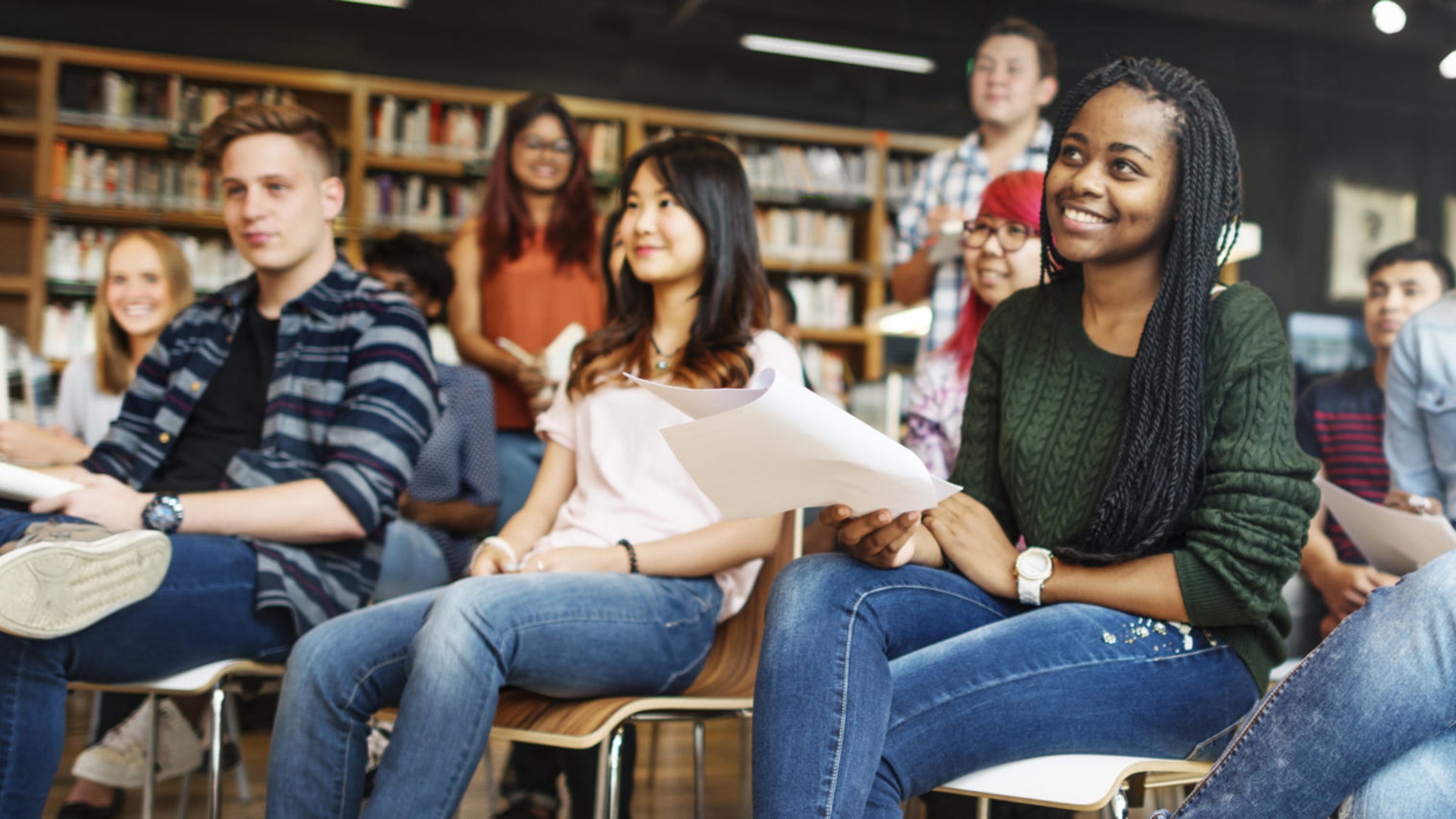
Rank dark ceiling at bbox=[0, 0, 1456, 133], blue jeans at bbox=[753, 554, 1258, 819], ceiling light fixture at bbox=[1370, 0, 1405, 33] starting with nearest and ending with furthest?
blue jeans at bbox=[753, 554, 1258, 819] → ceiling light fixture at bbox=[1370, 0, 1405, 33] → dark ceiling at bbox=[0, 0, 1456, 133]

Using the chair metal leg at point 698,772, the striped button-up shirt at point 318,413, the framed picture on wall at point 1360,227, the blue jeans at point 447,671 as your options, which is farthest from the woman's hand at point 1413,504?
the framed picture on wall at point 1360,227

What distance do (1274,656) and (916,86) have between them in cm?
745

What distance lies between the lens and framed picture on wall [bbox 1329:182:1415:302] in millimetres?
8344

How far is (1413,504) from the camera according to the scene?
1.78 m

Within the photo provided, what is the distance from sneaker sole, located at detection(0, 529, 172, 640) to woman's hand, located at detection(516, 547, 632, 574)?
51cm

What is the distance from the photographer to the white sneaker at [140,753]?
2336 millimetres

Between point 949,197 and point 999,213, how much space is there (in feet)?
2.87

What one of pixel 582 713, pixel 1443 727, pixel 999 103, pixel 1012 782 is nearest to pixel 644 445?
pixel 582 713

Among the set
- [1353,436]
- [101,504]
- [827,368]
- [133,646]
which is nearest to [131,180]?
[827,368]

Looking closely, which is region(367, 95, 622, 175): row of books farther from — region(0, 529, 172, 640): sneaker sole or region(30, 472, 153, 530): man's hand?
region(0, 529, 172, 640): sneaker sole

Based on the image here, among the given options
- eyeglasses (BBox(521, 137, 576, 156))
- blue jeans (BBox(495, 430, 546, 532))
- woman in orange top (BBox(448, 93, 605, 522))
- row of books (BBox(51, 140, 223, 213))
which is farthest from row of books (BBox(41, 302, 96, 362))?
blue jeans (BBox(495, 430, 546, 532))

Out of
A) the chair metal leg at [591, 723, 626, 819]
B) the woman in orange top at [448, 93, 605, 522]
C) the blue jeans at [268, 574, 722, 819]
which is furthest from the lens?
the woman in orange top at [448, 93, 605, 522]

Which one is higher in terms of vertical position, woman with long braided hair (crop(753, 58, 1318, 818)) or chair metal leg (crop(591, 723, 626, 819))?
woman with long braided hair (crop(753, 58, 1318, 818))

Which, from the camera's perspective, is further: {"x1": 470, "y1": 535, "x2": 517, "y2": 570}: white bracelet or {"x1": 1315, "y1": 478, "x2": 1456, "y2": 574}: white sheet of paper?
{"x1": 470, "y1": 535, "x2": 517, "y2": 570}: white bracelet
